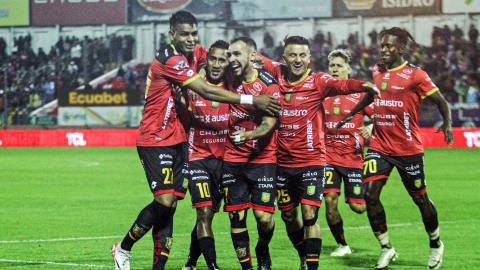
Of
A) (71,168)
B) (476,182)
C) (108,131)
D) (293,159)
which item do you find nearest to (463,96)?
(476,182)

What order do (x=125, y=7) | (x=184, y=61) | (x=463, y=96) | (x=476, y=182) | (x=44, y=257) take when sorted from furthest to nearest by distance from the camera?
(x=125, y=7) → (x=463, y=96) → (x=476, y=182) → (x=44, y=257) → (x=184, y=61)

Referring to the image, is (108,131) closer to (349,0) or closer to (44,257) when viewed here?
(349,0)

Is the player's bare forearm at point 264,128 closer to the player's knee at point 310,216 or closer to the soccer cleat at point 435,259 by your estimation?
the player's knee at point 310,216

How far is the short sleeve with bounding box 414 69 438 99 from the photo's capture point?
728 cm

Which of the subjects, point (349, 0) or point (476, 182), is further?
point (349, 0)

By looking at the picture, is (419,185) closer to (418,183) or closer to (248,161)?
(418,183)

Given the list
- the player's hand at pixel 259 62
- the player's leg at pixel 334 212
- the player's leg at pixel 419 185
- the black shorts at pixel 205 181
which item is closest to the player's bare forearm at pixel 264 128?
the black shorts at pixel 205 181

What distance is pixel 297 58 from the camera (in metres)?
6.40

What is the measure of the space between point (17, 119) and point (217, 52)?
26.3 m

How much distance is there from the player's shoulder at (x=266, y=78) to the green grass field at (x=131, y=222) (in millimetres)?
2106

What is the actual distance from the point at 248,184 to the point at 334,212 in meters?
2.03

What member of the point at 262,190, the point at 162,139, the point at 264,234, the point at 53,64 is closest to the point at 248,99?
the point at 262,190

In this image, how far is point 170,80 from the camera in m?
6.21

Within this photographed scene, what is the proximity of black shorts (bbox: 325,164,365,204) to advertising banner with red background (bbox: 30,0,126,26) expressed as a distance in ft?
95.5
